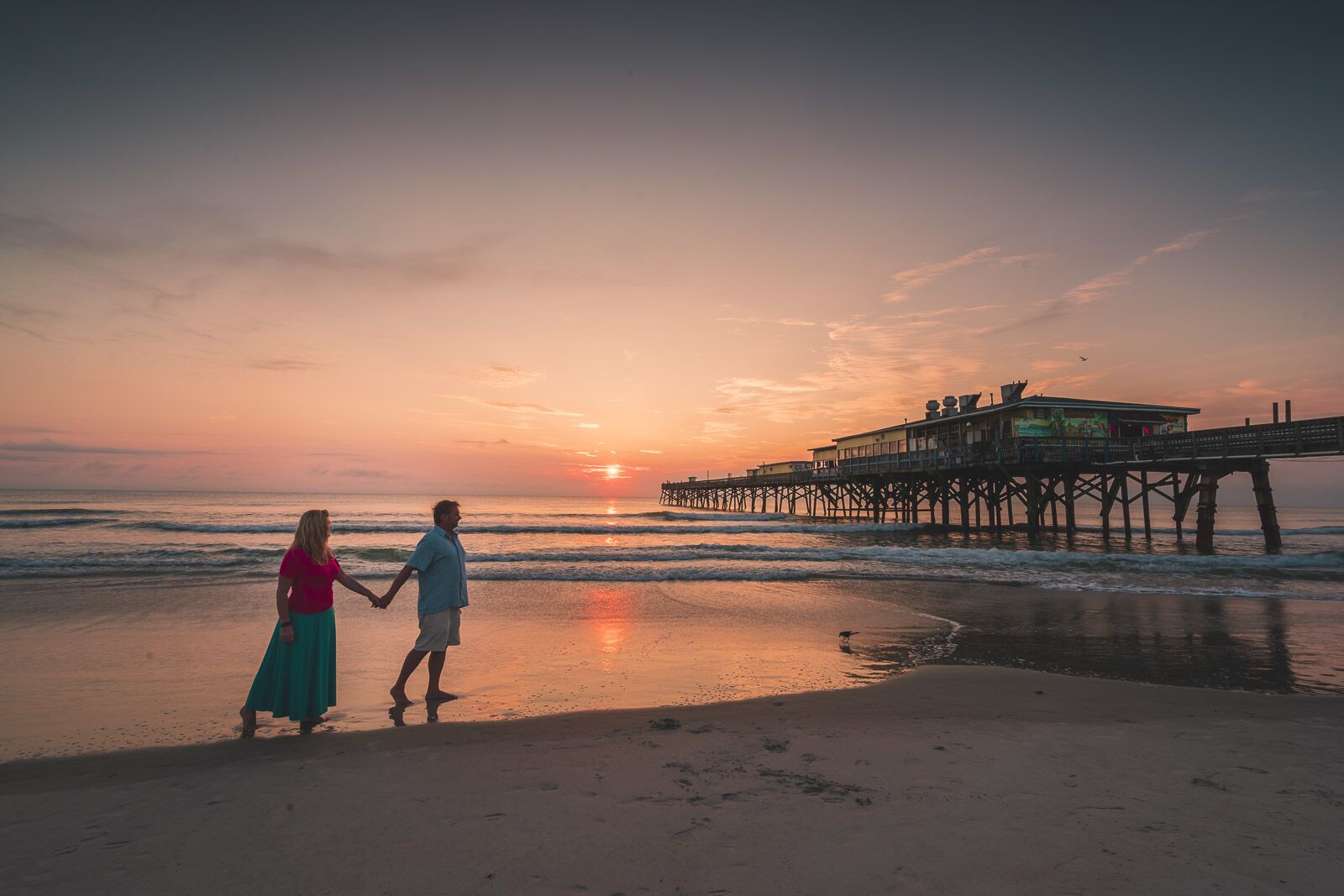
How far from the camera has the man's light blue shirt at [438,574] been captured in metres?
6.07

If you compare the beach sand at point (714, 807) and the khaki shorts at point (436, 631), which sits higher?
the khaki shorts at point (436, 631)

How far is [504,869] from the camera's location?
290cm

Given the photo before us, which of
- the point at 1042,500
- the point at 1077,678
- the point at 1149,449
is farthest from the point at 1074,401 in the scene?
the point at 1077,678

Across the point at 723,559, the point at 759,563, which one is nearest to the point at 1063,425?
the point at 759,563

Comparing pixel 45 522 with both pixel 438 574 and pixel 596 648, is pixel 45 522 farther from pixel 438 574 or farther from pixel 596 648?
pixel 438 574

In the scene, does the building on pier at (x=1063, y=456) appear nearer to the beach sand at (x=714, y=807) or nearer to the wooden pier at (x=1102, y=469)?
the wooden pier at (x=1102, y=469)

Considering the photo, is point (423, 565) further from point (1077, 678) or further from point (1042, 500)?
point (1042, 500)

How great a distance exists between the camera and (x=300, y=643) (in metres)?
5.12

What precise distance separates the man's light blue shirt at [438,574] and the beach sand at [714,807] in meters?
1.32

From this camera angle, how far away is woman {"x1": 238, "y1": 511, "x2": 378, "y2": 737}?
5.04 meters

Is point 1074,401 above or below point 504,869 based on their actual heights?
above

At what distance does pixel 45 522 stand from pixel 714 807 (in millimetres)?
48417

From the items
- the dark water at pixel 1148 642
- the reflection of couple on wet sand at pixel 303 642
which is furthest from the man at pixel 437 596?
the dark water at pixel 1148 642

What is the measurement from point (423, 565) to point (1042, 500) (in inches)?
1404
